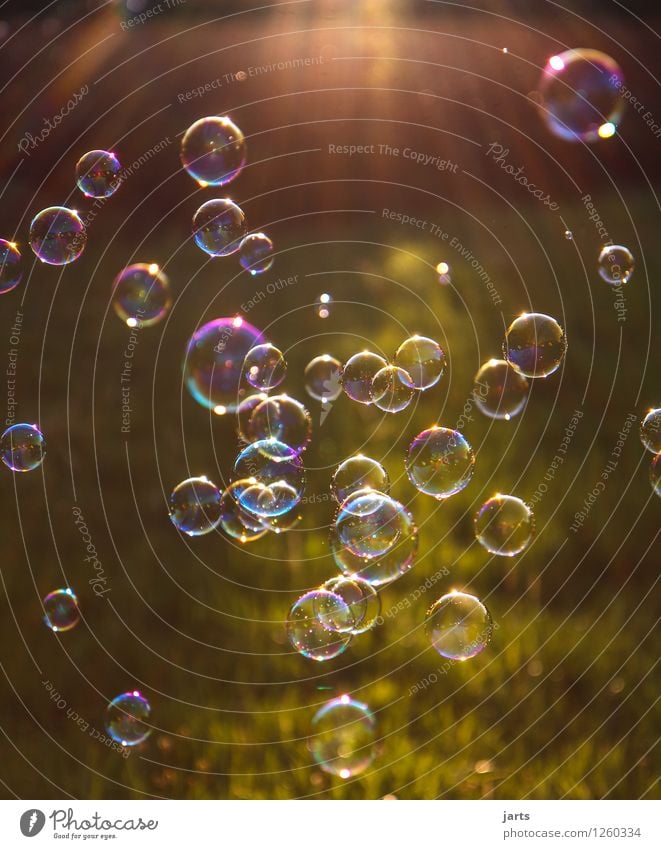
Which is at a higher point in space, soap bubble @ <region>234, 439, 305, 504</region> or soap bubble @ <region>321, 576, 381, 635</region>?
soap bubble @ <region>234, 439, 305, 504</region>

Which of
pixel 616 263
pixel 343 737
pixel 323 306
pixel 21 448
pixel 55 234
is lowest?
pixel 343 737

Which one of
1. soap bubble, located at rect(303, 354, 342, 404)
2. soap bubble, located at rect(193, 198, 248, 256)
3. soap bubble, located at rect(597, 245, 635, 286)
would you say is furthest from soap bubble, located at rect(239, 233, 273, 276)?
soap bubble, located at rect(597, 245, 635, 286)

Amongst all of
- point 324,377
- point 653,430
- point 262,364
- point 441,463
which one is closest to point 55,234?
point 262,364

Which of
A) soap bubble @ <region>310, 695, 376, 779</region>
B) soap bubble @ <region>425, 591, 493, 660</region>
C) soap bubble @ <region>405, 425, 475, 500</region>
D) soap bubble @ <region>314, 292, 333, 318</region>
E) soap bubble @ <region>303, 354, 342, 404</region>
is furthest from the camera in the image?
soap bubble @ <region>314, 292, 333, 318</region>

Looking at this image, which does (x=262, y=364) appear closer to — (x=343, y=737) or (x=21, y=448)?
(x=21, y=448)

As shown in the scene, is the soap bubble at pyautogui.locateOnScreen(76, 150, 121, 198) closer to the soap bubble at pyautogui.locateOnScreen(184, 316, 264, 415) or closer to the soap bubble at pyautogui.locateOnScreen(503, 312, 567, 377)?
the soap bubble at pyautogui.locateOnScreen(184, 316, 264, 415)

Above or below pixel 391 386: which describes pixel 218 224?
above
